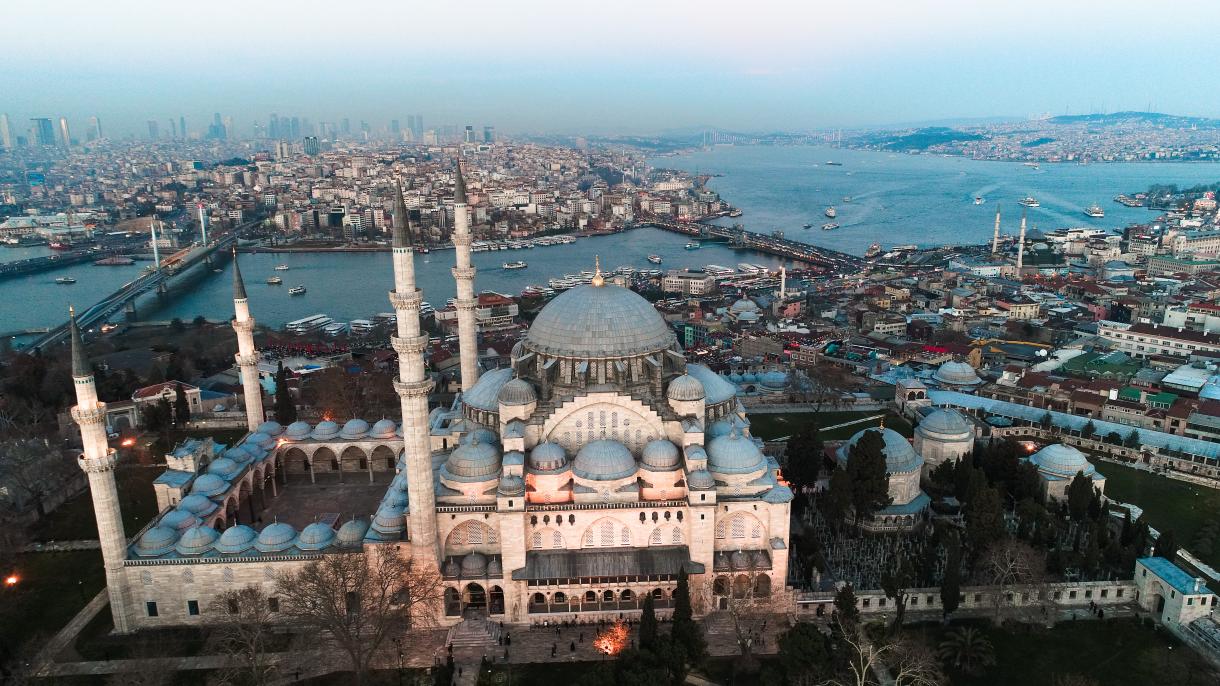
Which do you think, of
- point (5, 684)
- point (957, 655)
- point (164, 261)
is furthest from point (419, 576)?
point (164, 261)

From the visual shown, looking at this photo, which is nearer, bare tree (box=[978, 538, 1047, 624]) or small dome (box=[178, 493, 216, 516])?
bare tree (box=[978, 538, 1047, 624])

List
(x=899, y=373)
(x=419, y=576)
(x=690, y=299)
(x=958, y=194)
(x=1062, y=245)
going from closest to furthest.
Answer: (x=419, y=576) < (x=899, y=373) < (x=690, y=299) < (x=1062, y=245) < (x=958, y=194)

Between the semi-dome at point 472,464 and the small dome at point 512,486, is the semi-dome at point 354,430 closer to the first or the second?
the semi-dome at point 472,464

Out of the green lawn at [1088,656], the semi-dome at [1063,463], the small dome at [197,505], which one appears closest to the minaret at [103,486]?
the small dome at [197,505]

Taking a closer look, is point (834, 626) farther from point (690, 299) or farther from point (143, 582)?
point (690, 299)

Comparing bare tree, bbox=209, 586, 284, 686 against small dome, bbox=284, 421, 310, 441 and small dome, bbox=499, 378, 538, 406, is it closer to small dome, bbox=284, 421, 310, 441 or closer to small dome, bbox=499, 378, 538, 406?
small dome, bbox=499, 378, 538, 406

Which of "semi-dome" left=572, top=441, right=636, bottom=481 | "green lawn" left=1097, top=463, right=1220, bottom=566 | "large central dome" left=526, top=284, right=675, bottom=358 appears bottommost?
"green lawn" left=1097, top=463, right=1220, bottom=566

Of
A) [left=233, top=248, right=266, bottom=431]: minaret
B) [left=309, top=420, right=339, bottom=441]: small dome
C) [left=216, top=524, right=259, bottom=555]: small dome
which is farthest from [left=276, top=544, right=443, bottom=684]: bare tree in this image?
[left=233, top=248, right=266, bottom=431]: minaret
